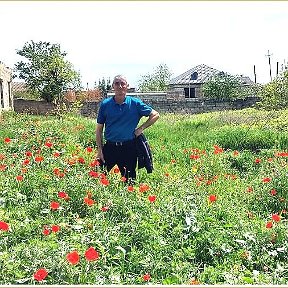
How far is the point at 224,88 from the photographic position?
37281 millimetres

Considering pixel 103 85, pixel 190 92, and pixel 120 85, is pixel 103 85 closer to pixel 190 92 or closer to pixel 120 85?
pixel 190 92

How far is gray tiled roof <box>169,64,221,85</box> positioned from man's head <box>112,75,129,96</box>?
39426 mm

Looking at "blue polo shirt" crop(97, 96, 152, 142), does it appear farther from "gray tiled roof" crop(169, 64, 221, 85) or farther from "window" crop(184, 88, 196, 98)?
"window" crop(184, 88, 196, 98)

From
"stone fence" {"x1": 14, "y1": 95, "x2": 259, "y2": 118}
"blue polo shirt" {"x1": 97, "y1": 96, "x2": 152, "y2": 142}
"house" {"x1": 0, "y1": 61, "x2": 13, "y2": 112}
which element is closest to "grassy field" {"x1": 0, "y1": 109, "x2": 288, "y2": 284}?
"blue polo shirt" {"x1": 97, "y1": 96, "x2": 152, "y2": 142}

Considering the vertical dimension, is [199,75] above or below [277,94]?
above

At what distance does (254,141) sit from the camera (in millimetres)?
10711

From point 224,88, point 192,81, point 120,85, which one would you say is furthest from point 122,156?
point 192,81

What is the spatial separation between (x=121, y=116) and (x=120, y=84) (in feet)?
1.34

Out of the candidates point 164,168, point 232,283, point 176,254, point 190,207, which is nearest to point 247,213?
point 190,207

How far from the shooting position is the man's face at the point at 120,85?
5.50 m

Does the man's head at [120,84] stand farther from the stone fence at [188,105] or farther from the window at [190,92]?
the window at [190,92]

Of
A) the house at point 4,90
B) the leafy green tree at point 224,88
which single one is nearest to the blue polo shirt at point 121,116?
the house at point 4,90

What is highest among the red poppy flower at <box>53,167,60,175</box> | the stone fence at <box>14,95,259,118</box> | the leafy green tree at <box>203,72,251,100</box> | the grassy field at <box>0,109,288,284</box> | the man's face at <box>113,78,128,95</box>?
the leafy green tree at <box>203,72,251,100</box>

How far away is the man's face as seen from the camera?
5.50 m
